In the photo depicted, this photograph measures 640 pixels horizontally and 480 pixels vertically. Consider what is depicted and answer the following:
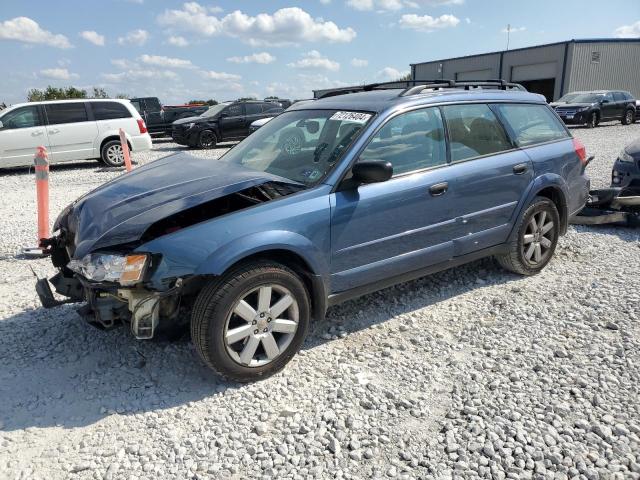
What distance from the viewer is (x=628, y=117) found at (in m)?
22.7

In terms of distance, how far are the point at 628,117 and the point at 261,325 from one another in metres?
25.1

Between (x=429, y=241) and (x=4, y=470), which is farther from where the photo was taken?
(x=429, y=241)

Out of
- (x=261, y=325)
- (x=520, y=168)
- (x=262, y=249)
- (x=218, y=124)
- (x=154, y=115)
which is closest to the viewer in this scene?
(x=262, y=249)

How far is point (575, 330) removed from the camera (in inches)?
148

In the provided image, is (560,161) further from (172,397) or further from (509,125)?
(172,397)

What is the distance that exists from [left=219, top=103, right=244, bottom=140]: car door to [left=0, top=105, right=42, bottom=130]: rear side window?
6.06m

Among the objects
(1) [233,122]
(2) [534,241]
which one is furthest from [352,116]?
(1) [233,122]

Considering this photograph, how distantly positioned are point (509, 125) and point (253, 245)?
111 inches

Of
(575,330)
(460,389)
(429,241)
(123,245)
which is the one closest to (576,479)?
(460,389)

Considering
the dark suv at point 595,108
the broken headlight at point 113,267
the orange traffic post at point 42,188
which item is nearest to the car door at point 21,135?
the orange traffic post at point 42,188

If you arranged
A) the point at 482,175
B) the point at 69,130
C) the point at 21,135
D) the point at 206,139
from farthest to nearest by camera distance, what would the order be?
the point at 206,139 < the point at 69,130 < the point at 21,135 < the point at 482,175

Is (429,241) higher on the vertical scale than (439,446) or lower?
higher

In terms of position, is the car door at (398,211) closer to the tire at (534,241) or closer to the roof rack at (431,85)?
the roof rack at (431,85)

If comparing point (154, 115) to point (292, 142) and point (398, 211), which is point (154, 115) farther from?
point (398, 211)
